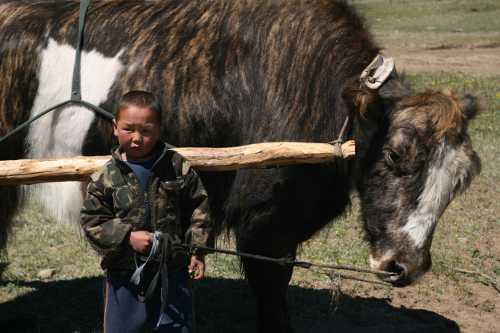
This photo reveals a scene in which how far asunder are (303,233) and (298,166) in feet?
1.45

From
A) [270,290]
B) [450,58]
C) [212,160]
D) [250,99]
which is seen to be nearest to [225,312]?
[270,290]

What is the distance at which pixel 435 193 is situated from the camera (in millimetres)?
3311

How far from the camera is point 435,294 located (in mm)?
5266

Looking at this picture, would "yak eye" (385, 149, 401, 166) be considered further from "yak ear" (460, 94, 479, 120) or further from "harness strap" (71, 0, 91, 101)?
"harness strap" (71, 0, 91, 101)

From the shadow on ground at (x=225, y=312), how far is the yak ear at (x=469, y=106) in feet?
5.73

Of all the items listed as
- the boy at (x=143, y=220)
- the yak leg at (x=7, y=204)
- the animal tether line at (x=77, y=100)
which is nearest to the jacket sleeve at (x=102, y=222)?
the boy at (x=143, y=220)

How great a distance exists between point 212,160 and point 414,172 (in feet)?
3.01

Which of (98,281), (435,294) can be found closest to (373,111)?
(435,294)

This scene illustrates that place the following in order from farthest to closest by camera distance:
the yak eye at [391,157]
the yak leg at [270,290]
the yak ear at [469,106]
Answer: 1. the yak leg at [270,290]
2. the yak ear at [469,106]
3. the yak eye at [391,157]

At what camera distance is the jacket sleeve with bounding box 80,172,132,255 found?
3.03m

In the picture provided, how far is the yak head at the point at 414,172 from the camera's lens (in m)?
3.33

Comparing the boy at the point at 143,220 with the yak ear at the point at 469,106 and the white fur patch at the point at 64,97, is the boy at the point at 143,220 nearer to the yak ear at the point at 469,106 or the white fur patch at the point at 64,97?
the white fur patch at the point at 64,97

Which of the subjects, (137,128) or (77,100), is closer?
(137,128)

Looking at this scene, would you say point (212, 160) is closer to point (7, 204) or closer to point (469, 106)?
point (469, 106)
